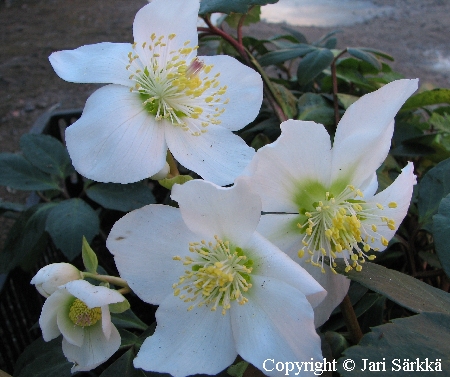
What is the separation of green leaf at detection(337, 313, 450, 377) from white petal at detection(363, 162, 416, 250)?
0.09 meters

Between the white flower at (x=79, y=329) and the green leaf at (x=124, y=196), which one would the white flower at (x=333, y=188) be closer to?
the white flower at (x=79, y=329)

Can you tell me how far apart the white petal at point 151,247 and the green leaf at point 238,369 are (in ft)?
0.33

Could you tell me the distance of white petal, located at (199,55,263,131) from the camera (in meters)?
0.55

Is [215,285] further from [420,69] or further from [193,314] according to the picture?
[420,69]

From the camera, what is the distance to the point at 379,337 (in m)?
0.40

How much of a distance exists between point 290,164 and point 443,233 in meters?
0.20

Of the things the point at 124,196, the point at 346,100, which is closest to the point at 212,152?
the point at 124,196

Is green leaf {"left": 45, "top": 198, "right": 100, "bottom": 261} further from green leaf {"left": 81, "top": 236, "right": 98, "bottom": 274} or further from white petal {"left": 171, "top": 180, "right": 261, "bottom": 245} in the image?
white petal {"left": 171, "top": 180, "right": 261, "bottom": 245}

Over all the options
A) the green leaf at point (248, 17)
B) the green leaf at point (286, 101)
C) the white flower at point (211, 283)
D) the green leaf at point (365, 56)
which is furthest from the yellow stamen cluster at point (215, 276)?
the green leaf at point (248, 17)

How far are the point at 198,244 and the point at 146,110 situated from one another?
19 cm

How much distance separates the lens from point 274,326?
0.41 m

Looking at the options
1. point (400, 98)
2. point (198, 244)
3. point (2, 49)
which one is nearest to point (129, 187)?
point (198, 244)

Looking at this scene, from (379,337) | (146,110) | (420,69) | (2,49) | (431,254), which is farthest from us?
(2,49)

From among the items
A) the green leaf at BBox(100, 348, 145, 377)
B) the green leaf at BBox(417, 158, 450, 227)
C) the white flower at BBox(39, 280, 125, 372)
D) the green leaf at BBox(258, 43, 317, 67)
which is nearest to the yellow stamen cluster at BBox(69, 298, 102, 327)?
the white flower at BBox(39, 280, 125, 372)
